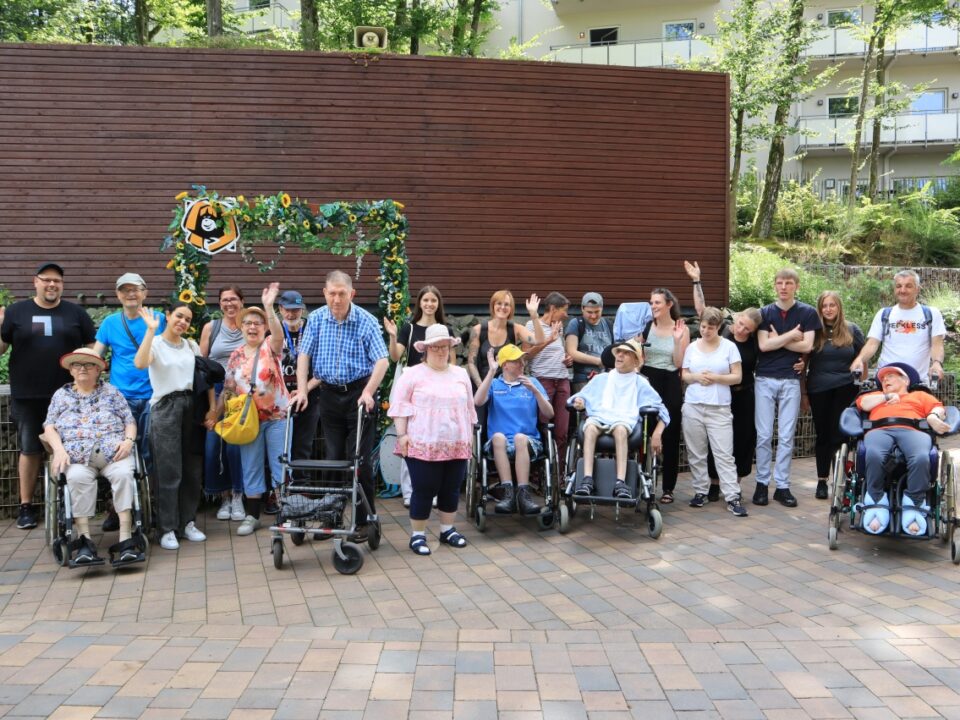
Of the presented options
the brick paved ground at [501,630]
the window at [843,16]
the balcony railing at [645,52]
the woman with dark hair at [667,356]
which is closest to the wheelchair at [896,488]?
the brick paved ground at [501,630]

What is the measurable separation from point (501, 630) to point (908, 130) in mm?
27186

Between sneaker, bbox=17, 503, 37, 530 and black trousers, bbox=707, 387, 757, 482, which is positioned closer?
sneaker, bbox=17, 503, 37, 530

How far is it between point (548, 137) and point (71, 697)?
31.3 ft

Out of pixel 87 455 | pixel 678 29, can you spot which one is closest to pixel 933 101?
pixel 678 29

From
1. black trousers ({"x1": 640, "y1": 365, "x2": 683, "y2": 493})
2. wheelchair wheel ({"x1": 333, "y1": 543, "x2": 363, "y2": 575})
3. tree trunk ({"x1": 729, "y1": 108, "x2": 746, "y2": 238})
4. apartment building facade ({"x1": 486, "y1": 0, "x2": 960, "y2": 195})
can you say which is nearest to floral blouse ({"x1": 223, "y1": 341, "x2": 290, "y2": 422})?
wheelchair wheel ({"x1": 333, "y1": 543, "x2": 363, "y2": 575})

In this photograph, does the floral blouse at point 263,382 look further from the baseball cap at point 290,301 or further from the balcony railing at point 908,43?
the balcony railing at point 908,43

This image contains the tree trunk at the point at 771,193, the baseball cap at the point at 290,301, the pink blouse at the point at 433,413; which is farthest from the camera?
the tree trunk at the point at 771,193

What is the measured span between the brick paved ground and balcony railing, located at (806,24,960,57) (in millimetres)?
24352

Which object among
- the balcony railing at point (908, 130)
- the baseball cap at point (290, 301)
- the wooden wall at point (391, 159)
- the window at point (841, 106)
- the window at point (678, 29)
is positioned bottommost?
the baseball cap at point (290, 301)

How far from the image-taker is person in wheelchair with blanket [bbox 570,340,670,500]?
6.12 meters

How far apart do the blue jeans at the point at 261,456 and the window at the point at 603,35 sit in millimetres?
23554

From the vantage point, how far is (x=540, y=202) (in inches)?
448

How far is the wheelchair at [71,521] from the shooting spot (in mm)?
5199

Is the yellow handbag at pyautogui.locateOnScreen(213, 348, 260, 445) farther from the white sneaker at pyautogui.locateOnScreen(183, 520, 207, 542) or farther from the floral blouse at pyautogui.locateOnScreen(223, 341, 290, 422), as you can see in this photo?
the white sneaker at pyautogui.locateOnScreen(183, 520, 207, 542)
